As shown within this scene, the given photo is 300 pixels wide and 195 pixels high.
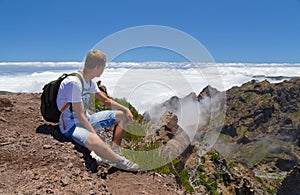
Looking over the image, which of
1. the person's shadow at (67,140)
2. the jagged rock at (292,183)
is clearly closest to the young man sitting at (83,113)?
the person's shadow at (67,140)

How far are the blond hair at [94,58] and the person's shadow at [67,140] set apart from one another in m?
2.30

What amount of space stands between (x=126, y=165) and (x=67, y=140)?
1.86 metres

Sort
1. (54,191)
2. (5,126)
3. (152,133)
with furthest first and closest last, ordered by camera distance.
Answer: (152,133), (5,126), (54,191)

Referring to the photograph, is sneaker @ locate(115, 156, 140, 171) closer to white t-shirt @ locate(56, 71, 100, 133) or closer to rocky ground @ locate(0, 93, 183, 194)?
rocky ground @ locate(0, 93, 183, 194)

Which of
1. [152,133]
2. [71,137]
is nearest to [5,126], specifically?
[71,137]

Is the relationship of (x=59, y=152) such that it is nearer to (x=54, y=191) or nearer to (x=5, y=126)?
(x=54, y=191)

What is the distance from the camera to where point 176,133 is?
13391 mm

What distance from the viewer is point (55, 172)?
752cm

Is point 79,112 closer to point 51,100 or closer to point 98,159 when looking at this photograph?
point 51,100

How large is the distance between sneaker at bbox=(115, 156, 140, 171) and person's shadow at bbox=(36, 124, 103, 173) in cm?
59

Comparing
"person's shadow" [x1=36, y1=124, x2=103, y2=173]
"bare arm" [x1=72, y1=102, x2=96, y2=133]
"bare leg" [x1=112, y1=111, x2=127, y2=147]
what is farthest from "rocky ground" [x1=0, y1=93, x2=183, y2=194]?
"bare arm" [x1=72, y1=102, x2=96, y2=133]

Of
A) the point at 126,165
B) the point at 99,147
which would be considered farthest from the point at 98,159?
the point at 126,165

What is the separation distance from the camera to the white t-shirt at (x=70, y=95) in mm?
7926

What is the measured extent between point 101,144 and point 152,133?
4.79 meters
